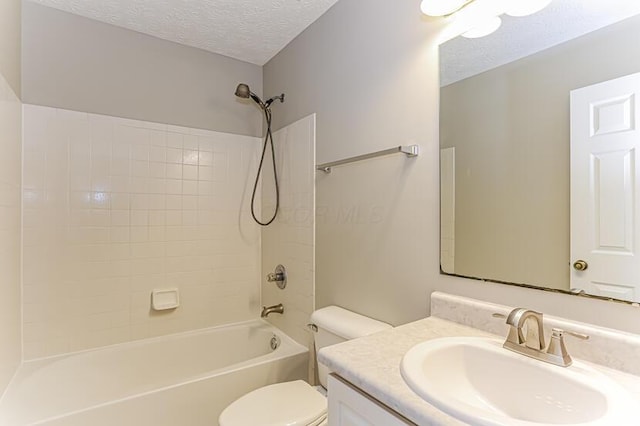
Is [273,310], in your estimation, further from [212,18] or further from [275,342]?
[212,18]

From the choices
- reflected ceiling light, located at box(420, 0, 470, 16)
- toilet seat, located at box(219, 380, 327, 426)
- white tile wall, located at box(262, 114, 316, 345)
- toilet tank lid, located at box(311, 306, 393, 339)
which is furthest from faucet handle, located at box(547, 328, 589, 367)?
white tile wall, located at box(262, 114, 316, 345)

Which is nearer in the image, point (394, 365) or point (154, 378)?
point (394, 365)

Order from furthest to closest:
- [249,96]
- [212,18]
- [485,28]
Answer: [249,96] → [212,18] → [485,28]

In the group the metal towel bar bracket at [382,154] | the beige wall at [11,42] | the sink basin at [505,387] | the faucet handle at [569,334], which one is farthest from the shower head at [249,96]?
the faucet handle at [569,334]

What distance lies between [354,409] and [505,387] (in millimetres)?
409

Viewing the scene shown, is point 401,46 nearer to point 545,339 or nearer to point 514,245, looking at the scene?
point 514,245

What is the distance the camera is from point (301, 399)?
1.42 metres

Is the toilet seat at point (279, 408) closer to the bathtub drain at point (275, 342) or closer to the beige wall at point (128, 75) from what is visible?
the bathtub drain at point (275, 342)

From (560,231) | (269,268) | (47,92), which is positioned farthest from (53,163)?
(560,231)

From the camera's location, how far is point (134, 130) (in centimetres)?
203

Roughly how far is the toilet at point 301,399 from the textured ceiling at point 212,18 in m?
1.63

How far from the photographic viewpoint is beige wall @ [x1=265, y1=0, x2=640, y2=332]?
1226 millimetres

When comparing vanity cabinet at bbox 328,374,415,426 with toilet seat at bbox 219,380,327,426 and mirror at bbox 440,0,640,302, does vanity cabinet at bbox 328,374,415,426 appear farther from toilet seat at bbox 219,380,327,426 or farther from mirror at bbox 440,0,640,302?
mirror at bbox 440,0,640,302

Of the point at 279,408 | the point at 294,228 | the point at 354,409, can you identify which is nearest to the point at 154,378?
the point at 279,408
